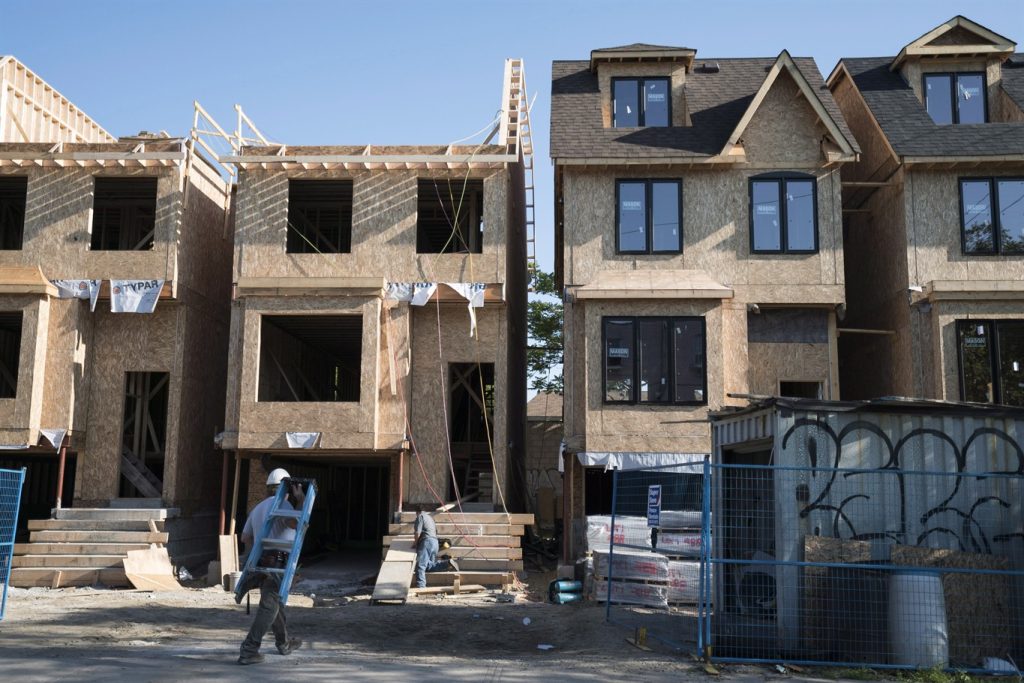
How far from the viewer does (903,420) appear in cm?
1210

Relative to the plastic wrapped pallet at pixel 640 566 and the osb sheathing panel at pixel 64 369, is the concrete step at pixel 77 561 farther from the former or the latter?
the plastic wrapped pallet at pixel 640 566

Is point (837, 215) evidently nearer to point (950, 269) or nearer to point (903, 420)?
point (950, 269)

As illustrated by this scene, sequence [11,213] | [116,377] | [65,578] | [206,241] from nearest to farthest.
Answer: [65,578] → [116,377] → [206,241] → [11,213]

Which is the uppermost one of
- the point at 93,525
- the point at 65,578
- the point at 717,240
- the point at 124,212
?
the point at 124,212

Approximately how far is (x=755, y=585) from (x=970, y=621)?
2555mm

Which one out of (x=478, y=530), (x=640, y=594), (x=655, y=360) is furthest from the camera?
(x=655, y=360)

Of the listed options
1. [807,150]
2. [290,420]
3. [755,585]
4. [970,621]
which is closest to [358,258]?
[290,420]

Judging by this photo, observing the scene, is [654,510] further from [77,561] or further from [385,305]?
[77,561]

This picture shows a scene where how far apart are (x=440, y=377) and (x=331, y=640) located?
8.86 m

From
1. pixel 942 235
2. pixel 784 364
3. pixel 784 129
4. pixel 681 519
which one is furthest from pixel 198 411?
pixel 942 235

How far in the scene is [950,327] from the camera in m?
18.7

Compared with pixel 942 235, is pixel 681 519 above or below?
below

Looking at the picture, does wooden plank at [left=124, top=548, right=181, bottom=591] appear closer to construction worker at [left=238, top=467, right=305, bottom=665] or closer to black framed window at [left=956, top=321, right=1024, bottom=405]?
construction worker at [left=238, top=467, right=305, bottom=665]

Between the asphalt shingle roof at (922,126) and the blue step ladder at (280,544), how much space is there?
50.9 ft
